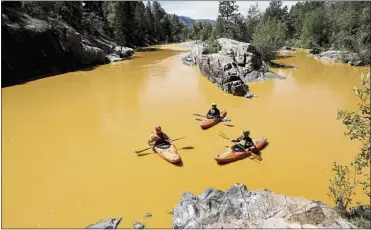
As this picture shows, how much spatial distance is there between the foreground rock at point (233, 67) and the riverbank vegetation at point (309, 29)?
19.6 ft

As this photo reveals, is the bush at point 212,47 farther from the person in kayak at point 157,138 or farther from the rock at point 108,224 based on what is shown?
the rock at point 108,224

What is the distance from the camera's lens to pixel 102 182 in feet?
32.1

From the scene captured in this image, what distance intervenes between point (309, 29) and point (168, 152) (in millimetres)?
44214

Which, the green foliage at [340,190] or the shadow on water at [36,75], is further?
the shadow on water at [36,75]

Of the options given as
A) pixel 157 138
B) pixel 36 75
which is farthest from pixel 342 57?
pixel 36 75

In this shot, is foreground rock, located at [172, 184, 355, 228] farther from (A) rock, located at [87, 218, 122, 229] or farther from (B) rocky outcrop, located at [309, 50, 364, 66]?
(B) rocky outcrop, located at [309, 50, 364, 66]

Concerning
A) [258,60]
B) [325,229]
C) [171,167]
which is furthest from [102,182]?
[258,60]

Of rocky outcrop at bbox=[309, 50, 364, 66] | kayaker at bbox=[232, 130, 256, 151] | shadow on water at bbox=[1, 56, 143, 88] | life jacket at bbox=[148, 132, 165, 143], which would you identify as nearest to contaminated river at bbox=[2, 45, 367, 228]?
kayaker at bbox=[232, 130, 256, 151]

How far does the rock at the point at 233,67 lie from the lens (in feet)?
66.4

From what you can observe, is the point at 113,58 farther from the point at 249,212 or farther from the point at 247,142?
the point at 249,212

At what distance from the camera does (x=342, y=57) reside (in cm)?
3438

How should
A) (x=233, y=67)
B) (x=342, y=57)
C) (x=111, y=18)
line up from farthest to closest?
(x=111, y=18) < (x=342, y=57) < (x=233, y=67)

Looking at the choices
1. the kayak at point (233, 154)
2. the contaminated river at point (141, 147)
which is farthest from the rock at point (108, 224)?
the kayak at point (233, 154)

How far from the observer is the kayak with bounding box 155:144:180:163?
35.4 feet
